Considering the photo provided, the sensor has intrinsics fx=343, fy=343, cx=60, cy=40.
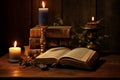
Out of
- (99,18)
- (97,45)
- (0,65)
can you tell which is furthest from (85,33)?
(0,65)

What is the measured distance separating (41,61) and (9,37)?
806mm

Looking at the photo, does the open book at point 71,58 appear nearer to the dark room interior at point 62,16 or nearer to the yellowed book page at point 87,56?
the yellowed book page at point 87,56

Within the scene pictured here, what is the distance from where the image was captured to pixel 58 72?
183 centimetres

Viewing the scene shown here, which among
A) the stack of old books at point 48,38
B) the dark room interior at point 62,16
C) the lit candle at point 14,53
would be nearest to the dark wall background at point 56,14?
the dark room interior at point 62,16

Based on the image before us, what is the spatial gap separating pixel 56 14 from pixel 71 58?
2.72 feet

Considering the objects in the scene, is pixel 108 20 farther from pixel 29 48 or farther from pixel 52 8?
pixel 29 48

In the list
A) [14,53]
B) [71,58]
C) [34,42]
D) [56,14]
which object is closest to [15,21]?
[56,14]

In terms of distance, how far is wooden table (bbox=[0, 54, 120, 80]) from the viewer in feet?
5.67

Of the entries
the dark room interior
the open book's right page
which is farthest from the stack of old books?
the dark room interior

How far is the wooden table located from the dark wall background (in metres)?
0.62

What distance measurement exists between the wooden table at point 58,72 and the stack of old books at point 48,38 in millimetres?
220

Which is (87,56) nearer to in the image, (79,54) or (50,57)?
(79,54)

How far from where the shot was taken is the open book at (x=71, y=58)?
185 centimetres

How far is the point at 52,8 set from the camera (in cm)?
264
